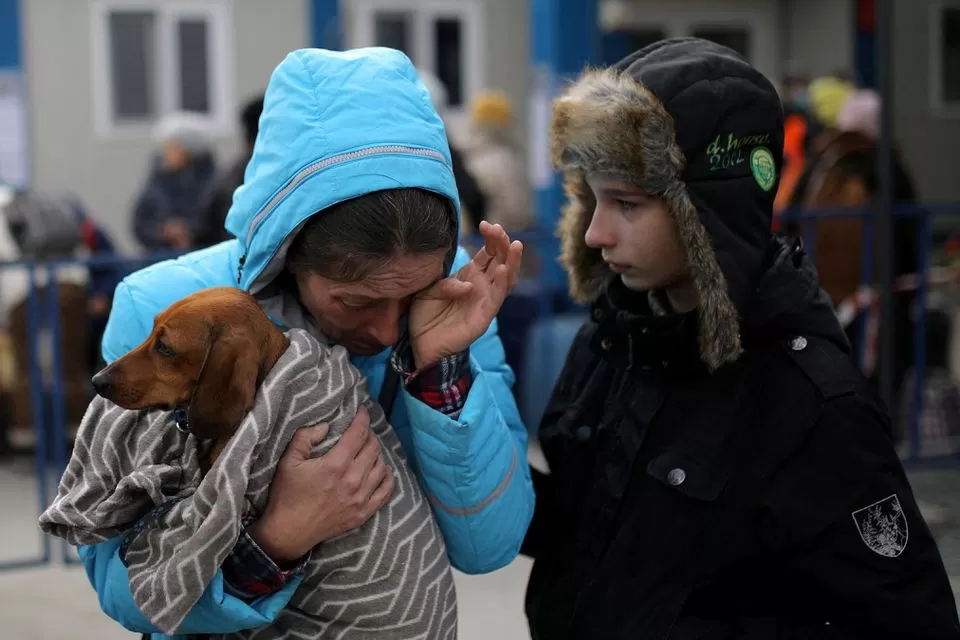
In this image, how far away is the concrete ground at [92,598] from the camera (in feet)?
14.9

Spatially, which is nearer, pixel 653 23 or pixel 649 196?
pixel 649 196

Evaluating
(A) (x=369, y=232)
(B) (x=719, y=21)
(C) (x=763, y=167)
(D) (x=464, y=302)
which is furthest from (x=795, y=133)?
(B) (x=719, y=21)

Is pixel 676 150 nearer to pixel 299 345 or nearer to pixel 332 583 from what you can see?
pixel 299 345

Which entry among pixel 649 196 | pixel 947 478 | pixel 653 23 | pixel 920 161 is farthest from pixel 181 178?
pixel 653 23

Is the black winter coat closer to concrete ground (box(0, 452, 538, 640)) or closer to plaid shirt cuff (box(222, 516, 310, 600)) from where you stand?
plaid shirt cuff (box(222, 516, 310, 600))

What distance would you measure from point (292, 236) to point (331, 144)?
16 centimetres

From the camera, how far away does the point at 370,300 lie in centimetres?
192

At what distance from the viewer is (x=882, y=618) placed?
6.36 feet

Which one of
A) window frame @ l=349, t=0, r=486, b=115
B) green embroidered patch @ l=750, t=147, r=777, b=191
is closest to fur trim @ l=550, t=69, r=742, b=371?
green embroidered patch @ l=750, t=147, r=777, b=191

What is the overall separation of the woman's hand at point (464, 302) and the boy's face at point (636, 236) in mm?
244

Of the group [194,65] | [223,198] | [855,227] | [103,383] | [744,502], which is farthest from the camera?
[194,65]

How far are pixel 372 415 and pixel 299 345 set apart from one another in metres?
0.21

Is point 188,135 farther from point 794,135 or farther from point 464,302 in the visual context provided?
point 464,302

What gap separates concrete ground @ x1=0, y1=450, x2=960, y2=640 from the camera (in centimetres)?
454
